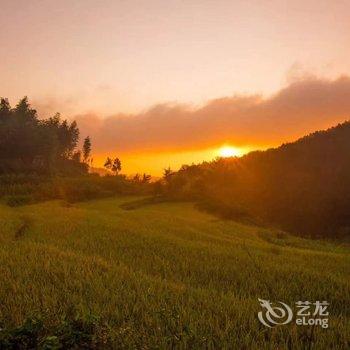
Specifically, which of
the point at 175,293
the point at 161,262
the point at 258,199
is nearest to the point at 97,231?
the point at 161,262

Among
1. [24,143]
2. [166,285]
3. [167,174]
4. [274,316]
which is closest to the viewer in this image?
[274,316]

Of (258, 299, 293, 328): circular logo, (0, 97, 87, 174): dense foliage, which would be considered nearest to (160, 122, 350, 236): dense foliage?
(258, 299, 293, 328): circular logo

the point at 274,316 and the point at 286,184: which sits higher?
the point at 286,184

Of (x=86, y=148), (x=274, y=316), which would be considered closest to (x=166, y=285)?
(x=274, y=316)

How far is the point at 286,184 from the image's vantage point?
42.9 meters

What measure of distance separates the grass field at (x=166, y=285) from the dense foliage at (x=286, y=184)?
52.5ft

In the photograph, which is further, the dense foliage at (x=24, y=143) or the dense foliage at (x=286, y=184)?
the dense foliage at (x=24, y=143)

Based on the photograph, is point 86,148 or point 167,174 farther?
point 86,148

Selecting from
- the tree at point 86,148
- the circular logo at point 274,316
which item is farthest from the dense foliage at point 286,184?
the tree at point 86,148

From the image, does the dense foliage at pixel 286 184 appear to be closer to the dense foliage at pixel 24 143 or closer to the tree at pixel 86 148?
the dense foliage at pixel 24 143

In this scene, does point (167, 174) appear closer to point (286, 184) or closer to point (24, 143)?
point (286, 184)

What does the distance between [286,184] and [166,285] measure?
36038 millimetres

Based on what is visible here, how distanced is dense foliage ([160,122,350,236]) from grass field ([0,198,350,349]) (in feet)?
52.5

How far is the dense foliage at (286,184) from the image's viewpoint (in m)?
35.8
